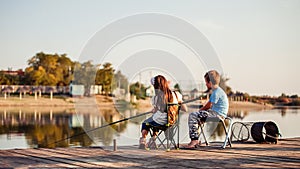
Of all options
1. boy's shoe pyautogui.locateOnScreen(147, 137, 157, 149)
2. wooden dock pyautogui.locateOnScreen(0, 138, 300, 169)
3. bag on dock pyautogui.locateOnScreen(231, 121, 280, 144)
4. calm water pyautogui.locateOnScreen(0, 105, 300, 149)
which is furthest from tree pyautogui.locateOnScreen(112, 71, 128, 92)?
wooden dock pyautogui.locateOnScreen(0, 138, 300, 169)

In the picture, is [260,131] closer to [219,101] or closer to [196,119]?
[219,101]

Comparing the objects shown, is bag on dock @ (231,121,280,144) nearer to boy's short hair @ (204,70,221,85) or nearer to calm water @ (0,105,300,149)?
boy's short hair @ (204,70,221,85)

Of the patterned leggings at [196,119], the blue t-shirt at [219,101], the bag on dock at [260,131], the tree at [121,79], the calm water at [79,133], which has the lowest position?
the calm water at [79,133]

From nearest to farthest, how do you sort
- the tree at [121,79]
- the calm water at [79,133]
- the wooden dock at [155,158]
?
the wooden dock at [155,158] → the tree at [121,79] → the calm water at [79,133]

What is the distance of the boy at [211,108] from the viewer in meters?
7.15

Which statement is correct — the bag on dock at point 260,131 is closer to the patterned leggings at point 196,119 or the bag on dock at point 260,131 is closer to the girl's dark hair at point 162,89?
the patterned leggings at point 196,119

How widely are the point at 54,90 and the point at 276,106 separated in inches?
1171

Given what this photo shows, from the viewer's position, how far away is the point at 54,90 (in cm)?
6291

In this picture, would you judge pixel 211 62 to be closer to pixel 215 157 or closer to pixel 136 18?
pixel 136 18

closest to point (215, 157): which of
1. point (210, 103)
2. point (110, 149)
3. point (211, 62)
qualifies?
point (210, 103)

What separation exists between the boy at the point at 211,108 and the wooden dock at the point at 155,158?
10.8 inches

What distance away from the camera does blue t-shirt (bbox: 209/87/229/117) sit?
721 centimetres

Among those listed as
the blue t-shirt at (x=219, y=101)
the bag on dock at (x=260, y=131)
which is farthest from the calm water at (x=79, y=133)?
the blue t-shirt at (x=219, y=101)

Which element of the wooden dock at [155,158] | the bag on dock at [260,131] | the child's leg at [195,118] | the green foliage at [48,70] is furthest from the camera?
the green foliage at [48,70]
